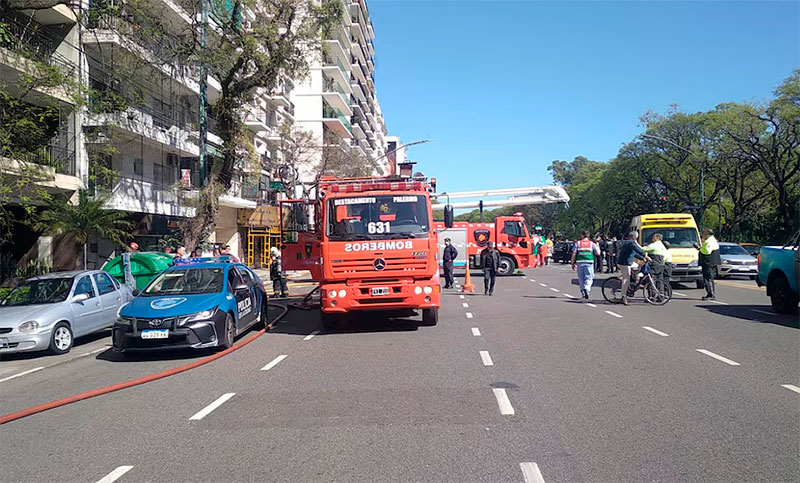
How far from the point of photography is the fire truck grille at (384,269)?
39.5ft

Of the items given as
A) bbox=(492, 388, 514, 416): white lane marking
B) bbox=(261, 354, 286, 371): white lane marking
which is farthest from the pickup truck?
bbox=(261, 354, 286, 371): white lane marking

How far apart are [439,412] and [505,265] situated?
80.0 feet

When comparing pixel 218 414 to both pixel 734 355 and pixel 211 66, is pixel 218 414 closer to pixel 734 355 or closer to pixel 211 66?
pixel 734 355

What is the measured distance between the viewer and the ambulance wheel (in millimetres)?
12992

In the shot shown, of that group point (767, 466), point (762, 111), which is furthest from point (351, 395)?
point (762, 111)

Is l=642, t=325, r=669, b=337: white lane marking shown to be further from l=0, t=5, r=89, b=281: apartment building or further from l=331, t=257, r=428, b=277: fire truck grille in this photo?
l=0, t=5, r=89, b=281: apartment building

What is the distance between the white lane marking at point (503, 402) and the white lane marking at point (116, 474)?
3.48 metres

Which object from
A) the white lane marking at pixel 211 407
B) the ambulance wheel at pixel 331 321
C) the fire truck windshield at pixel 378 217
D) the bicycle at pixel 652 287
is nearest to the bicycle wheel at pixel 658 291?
A: the bicycle at pixel 652 287

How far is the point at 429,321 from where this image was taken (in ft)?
42.8

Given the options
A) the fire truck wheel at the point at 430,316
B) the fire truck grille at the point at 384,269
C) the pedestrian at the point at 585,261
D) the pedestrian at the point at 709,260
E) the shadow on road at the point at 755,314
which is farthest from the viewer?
the pedestrian at the point at 585,261

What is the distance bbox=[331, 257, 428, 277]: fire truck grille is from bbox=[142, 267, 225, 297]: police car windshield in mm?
2199

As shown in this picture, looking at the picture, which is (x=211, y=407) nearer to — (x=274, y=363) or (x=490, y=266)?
(x=274, y=363)

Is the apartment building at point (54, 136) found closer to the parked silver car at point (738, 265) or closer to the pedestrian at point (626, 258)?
the pedestrian at point (626, 258)

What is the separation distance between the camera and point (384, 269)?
12039 mm
